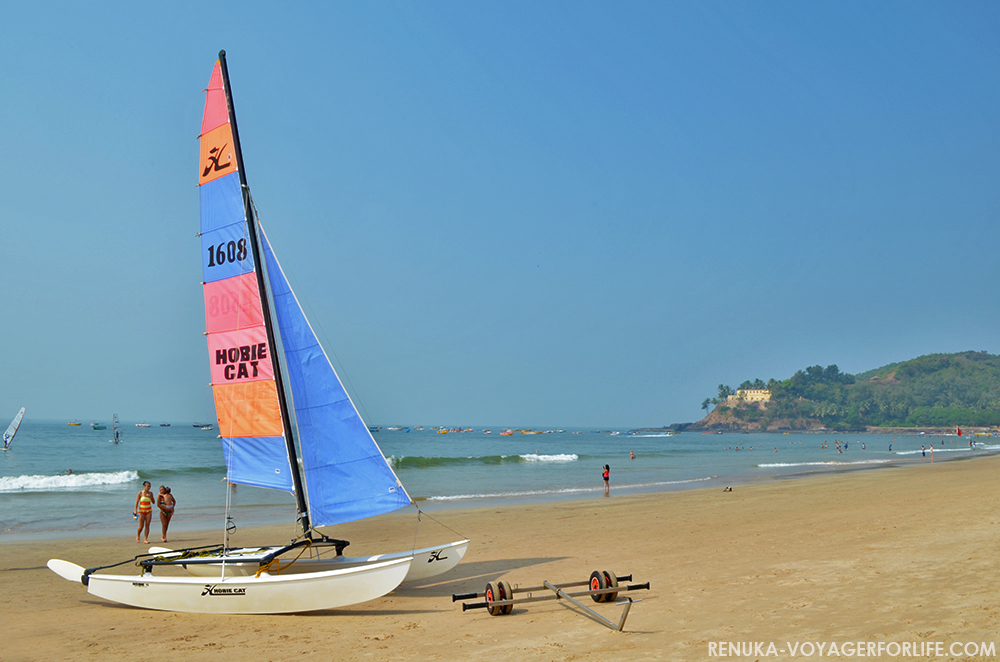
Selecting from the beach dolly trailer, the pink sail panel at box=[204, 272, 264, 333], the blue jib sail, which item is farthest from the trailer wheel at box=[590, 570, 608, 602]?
the pink sail panel at box=[204, 272, 264, 333]

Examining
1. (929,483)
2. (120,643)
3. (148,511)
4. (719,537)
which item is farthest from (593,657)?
(929,483)

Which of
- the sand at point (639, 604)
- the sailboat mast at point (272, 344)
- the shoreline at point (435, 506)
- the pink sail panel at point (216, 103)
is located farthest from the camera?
the shoreline at point (435, 506)

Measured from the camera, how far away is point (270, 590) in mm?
8141

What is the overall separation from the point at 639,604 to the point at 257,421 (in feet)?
18.6

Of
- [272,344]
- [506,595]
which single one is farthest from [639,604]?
[272,344]

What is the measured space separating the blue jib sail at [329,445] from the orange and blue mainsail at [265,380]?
0.01 m

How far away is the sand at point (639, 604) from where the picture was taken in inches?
254

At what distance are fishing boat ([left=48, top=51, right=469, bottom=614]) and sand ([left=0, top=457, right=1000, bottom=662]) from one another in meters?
0.50

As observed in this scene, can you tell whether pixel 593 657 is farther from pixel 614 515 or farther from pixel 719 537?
pixel 614 515

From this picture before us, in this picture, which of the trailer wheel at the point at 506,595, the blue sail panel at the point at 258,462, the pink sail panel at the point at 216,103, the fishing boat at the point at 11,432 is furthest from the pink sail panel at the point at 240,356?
the fishing boat at the point at 11,432

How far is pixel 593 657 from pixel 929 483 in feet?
78.3

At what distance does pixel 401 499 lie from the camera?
8.88m

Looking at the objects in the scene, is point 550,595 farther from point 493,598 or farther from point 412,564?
point 412,564

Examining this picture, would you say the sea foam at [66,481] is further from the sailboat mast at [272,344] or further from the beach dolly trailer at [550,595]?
the beach dolly trailer at [550,595]
